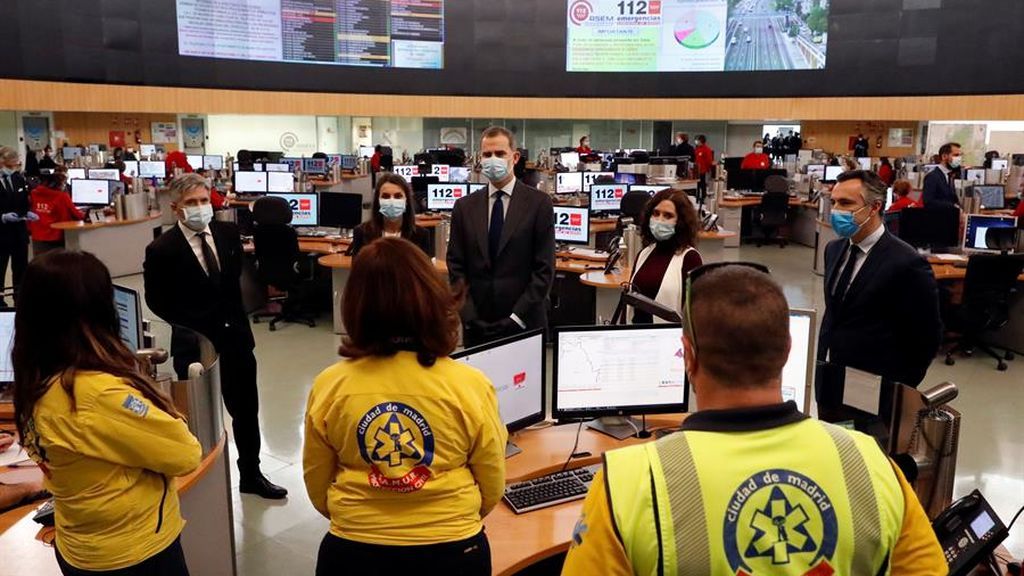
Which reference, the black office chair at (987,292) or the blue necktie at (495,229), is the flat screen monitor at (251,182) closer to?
the blue necktie at (495,229)

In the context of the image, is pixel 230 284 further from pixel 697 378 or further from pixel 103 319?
pixel 697 378

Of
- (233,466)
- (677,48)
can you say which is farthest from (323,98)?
(233,466)

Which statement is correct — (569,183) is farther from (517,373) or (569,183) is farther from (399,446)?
(399,446)

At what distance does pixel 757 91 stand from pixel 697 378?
16312mm

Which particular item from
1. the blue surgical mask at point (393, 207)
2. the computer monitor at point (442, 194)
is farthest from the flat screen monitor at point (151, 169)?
the blue surgical mask at point (393, 207)

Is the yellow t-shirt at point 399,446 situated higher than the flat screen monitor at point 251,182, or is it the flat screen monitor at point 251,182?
the flat screen monitor at point 251,182

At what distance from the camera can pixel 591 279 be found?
20.0 ft

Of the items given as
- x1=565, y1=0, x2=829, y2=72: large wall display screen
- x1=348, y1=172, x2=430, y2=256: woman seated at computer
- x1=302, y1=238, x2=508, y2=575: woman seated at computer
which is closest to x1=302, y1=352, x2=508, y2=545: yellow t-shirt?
x1=302, y1=238, x2=508, y2=575: woman seated at computer

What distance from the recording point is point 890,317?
10.1 feet

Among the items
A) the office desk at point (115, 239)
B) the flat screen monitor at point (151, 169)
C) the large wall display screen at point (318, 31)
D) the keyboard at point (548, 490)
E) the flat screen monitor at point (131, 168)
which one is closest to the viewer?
the keyboard at point (548, 490)

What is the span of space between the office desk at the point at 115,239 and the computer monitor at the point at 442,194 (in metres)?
3.16

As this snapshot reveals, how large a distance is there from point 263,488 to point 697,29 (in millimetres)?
14734

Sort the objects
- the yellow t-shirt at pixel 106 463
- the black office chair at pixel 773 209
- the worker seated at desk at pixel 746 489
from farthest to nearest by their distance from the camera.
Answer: the black office chair at pixel 773 209 < the yellow t-shirt at pixel 106 463 < the worker seated at desk at pixel 746 489

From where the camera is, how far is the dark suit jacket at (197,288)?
136 inches
